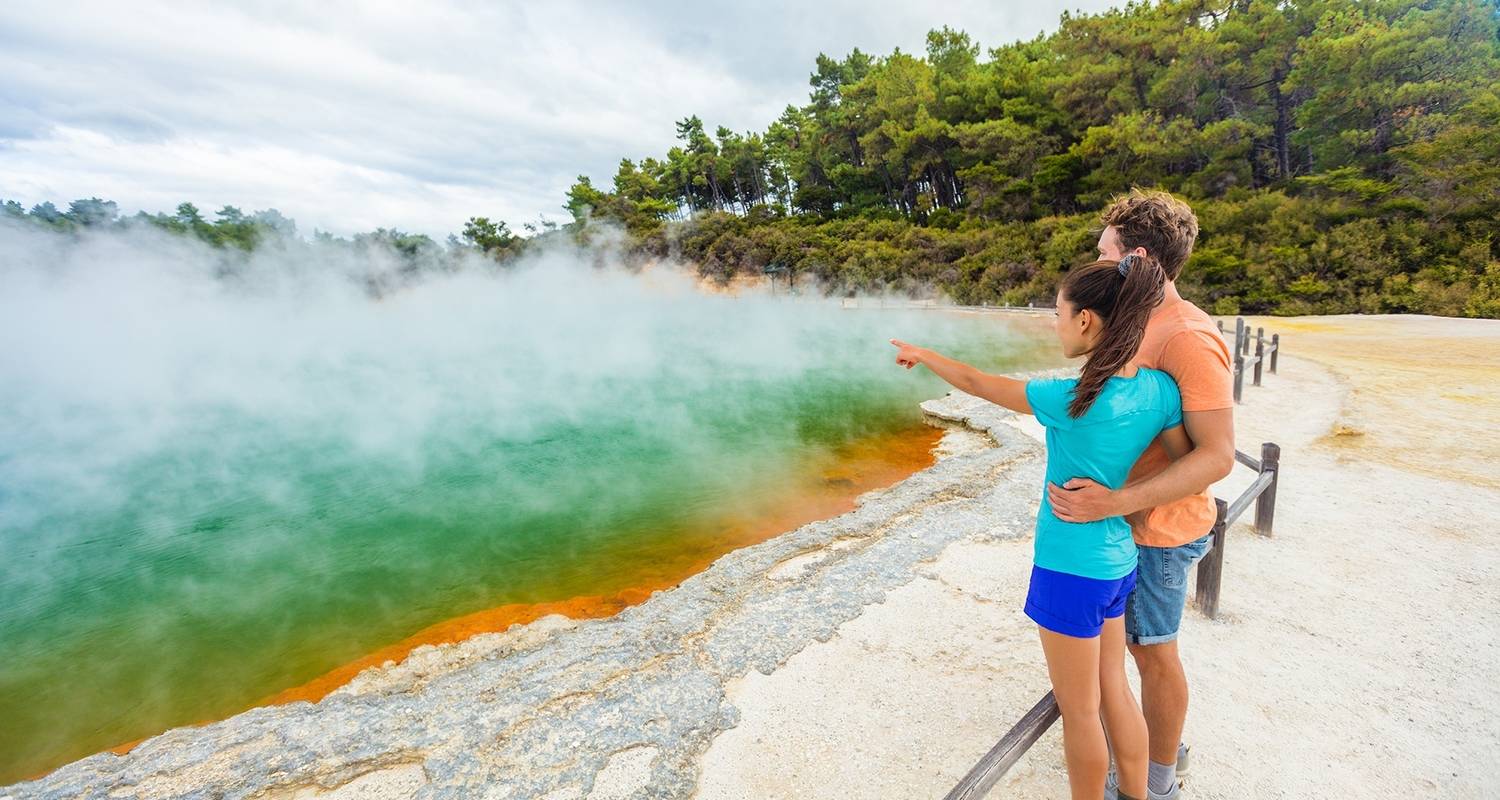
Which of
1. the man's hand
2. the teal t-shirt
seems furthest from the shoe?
the man's hand

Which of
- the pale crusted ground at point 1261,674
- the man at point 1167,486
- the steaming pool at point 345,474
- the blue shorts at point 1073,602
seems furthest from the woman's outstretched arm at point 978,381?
the steaming pool at point 345,474

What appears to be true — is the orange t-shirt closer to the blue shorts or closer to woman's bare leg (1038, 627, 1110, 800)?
the blue shorts

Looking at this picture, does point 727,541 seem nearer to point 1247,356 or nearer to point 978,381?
point 978,381

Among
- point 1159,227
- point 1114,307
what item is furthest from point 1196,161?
point 1114,307

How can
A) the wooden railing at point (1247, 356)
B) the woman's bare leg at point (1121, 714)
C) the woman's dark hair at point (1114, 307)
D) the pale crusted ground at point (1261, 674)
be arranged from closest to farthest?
the woman's dark hair at point (1114, 307) < the woman's bare leg at point (1121, 714) < the pale crusted ground at point (1261, 674) < the wooden railing at point (1247, 356)

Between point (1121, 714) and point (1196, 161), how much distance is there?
24.0 meters

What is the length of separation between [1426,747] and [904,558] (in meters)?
2.17

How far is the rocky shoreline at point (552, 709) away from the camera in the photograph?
2295 millimetres

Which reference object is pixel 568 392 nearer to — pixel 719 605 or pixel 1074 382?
pixel 719 605

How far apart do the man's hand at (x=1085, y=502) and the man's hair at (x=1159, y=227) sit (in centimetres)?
64

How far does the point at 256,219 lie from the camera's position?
30.6 m

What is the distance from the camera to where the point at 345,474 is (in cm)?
718

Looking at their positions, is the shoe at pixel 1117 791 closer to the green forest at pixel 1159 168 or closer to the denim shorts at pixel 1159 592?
the denim shorts at pixel 1159 592

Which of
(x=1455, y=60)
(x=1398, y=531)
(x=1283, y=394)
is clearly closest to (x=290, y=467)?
(x=1398, y=531)
